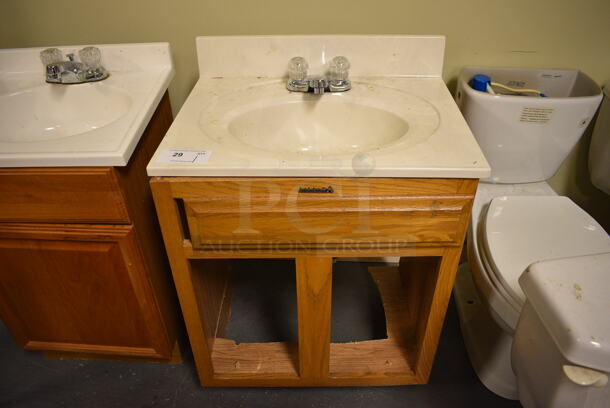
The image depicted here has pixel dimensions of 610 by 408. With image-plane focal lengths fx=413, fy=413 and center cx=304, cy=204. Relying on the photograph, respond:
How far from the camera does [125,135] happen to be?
867 millimetres

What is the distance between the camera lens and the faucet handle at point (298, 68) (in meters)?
1.06

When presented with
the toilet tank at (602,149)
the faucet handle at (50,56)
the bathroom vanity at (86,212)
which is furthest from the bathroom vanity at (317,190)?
the toilet tank at (602,149)

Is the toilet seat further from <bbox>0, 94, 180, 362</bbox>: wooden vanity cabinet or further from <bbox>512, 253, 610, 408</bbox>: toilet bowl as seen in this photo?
<bbox>0, 94, 180, 362</bbox>: wooden vanity cabinet

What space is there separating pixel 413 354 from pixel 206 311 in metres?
0.60

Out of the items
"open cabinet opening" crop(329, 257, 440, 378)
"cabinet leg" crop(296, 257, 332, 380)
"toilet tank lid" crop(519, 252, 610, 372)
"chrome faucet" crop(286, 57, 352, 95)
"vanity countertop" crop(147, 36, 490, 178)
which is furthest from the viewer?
"open cabinet opening" crop(329, 257, 440, 378)

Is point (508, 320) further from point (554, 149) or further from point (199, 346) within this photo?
point (199, 346)

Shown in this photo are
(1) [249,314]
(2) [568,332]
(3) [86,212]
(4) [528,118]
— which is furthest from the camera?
(1) [249,314]

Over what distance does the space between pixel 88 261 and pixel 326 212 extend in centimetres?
60

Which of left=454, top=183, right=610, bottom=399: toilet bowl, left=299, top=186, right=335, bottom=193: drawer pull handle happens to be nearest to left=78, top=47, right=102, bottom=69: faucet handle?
left=299, top=186, right=335, bottom=193: drawer pull handle

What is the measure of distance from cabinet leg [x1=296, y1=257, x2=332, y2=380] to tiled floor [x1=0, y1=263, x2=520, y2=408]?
139 millimetres

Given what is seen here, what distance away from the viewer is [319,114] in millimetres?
1066

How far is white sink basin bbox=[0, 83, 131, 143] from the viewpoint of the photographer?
1077mm

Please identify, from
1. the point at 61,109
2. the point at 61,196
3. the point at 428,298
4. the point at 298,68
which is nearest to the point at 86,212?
the point at 61,196

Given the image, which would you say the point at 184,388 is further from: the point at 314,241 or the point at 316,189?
the point at 316,189
